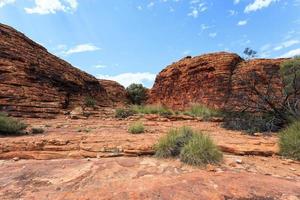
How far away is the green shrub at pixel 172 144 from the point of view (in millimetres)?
5632

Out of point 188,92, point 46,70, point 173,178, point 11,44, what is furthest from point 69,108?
point 173,178

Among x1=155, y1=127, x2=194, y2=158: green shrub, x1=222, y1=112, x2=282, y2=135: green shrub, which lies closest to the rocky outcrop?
x1=222, y1=112, x2=282, y2=135: green shrub

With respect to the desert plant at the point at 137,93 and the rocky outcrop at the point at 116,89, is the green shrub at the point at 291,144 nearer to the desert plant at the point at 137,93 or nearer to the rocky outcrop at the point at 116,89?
the rocky outcrop at the point at 116,89

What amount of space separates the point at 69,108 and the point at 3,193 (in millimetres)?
11000

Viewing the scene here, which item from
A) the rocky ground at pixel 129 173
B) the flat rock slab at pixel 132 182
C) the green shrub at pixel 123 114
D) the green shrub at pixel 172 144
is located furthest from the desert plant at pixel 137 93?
the flat rock slab at pixel 132 182

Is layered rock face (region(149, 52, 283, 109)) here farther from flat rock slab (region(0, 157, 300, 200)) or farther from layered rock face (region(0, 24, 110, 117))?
flat rock slab (region(0, 157, 300, 200))

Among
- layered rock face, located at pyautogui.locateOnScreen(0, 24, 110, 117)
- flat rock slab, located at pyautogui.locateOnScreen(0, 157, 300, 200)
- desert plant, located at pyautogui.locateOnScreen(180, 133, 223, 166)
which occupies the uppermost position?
layered rock face, located at pyautogui.locateOnScreen(0, 24, 110, 117)

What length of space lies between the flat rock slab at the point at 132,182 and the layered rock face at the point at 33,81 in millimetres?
7970

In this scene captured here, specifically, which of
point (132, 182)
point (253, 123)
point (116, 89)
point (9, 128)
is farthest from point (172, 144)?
point (116, 89)

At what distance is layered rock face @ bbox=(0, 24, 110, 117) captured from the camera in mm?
12758

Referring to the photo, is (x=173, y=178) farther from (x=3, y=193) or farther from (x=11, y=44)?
(x=11, y=44)

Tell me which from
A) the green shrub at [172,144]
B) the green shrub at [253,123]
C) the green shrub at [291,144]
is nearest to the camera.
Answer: the green shrub at [172,144]

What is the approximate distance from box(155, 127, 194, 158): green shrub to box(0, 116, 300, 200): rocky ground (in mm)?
224

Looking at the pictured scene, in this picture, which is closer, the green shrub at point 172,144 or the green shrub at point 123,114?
the green shrub at point 172,144
